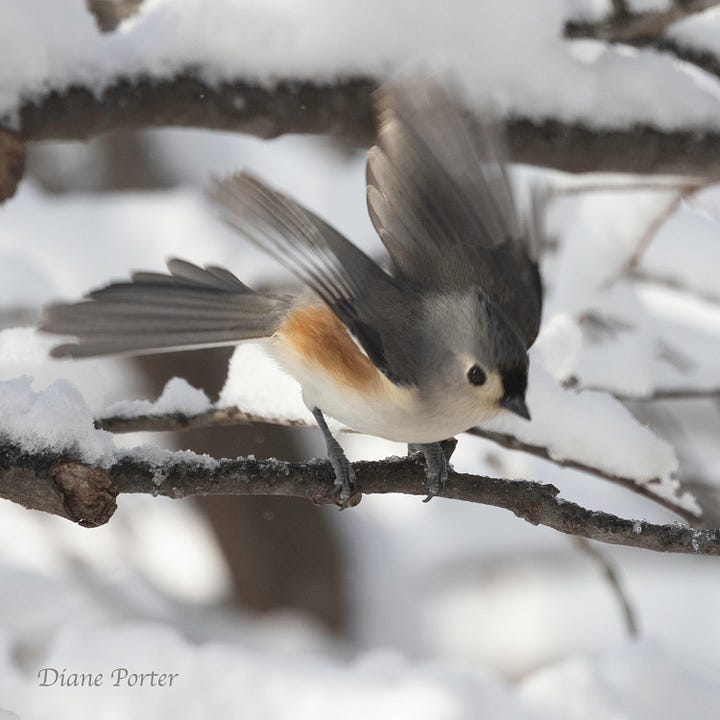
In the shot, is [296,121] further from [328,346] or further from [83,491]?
[83,491]

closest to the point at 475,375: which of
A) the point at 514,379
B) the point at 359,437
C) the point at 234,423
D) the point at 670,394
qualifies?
the point at 514,379

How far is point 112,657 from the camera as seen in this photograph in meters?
2.16

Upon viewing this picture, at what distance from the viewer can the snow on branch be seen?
1.43 m

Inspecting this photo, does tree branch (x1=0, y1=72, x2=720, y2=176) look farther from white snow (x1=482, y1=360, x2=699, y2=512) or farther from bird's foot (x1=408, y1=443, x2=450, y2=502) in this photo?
bird's foot (x1=408, y1=443, x2=450, y2=502)

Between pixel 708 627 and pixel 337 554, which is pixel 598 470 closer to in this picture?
pixel 337 554

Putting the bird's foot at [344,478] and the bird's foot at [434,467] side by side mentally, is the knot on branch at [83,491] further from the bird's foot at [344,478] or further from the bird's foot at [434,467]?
the bird's foot at [434,467]

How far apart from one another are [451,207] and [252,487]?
0.66 m

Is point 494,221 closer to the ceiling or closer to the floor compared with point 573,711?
closer to the ceiling

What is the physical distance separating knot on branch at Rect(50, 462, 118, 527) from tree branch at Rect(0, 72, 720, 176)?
0.95m

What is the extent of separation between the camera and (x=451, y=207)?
1907mm

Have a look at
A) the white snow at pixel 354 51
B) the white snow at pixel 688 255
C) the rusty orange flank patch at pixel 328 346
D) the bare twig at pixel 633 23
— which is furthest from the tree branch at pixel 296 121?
the rusty orange flank patch at pixel 328 346

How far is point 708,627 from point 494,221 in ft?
11.5

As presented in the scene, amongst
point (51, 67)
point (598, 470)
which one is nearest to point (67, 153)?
point (51, 67)

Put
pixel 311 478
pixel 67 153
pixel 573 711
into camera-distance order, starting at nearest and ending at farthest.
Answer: pixel 311 478
pixel 573 711
pixel 67 153
